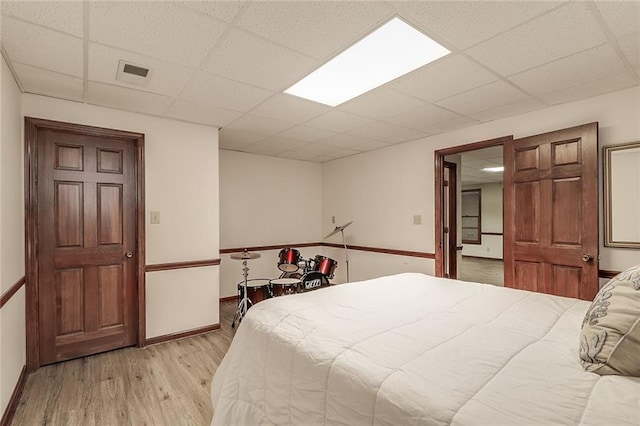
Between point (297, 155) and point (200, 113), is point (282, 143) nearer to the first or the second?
point (297, 155)

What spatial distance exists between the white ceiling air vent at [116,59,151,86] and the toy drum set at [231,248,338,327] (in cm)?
201

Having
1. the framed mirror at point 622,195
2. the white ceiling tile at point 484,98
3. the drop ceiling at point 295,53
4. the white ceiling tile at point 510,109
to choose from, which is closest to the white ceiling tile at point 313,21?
the drop ceiling at point 295,53

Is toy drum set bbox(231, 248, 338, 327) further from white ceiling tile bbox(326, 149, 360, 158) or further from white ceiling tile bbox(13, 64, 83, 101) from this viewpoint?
white ceiling tile bbox(13, 64, 83, 101)

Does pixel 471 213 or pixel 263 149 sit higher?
pixel 263 149

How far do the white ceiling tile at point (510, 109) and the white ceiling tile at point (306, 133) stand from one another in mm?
1656

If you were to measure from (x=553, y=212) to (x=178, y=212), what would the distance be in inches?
146

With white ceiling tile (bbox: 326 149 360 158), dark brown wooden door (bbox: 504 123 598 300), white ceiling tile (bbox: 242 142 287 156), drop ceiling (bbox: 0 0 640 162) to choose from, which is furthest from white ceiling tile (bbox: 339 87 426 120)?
white ceiling tile (bbox: 242 142 287 156)

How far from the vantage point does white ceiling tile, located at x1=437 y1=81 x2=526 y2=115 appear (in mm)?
2531

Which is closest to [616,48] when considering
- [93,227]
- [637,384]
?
[637,384]

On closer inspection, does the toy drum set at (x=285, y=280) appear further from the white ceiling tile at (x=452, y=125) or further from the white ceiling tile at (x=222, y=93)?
the white ceiling tile at (x=452, y=125)

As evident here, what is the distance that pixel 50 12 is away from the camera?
1.57 m

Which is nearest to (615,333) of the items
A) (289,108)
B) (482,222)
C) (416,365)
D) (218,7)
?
(416,365)

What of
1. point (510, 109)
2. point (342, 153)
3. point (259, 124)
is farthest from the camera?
point (342, 153)

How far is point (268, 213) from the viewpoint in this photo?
521 centimetres
